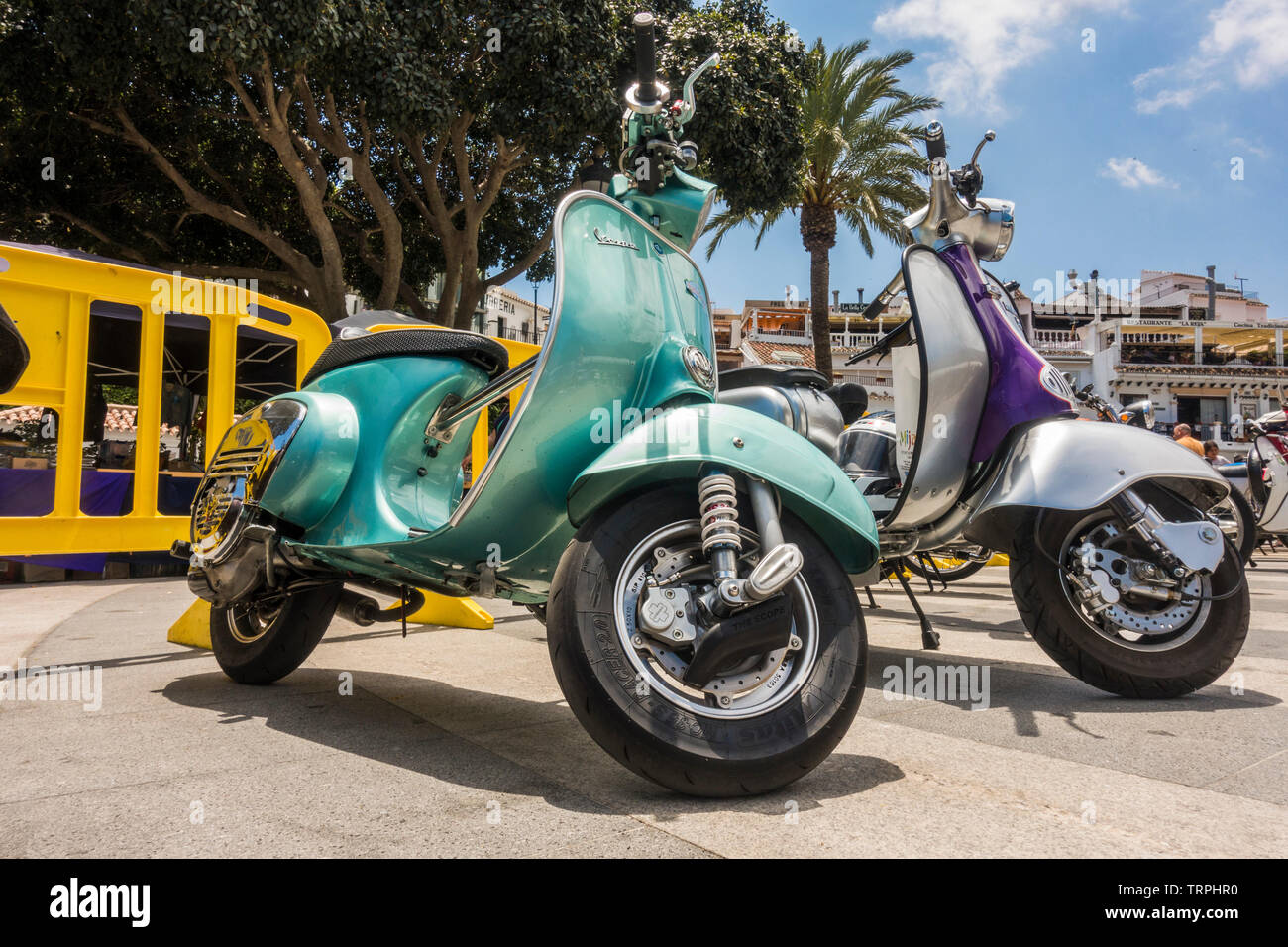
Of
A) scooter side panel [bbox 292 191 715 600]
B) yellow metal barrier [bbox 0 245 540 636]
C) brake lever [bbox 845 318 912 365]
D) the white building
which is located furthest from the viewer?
the white building

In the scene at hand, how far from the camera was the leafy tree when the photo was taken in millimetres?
10570

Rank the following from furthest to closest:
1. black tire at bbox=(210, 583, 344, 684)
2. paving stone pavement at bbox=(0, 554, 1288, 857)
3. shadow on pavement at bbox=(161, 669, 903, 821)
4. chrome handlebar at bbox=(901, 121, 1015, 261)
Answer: chrome handlebar at bbox=(901, 121, 1015, 261), black tire at bbox=(210, 583, 344, 684), shadow on pavement at bbox=(161, 669, 903, 821), paving stone pavement at bbox=(0, 554, 1288, 857)

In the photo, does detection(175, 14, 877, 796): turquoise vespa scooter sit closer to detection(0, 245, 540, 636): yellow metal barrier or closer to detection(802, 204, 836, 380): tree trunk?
detection(0, 245, 540, 636): yellow metal barrier

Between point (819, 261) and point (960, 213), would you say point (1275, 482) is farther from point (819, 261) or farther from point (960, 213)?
point (819, 261)

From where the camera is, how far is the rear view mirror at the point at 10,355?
1.95 meters

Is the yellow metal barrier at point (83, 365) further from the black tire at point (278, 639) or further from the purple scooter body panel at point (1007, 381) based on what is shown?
the purple scooter body panel at point (1007, 381)

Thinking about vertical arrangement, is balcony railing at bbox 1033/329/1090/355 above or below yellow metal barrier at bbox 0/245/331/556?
above

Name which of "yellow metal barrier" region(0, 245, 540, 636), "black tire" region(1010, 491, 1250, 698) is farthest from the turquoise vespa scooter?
"black tire" region(1010, 491, 1250, 698)

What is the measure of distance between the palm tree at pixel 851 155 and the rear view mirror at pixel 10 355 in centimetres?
1548

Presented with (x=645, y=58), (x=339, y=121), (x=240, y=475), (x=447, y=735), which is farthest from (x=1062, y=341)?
(x=447, y=735)

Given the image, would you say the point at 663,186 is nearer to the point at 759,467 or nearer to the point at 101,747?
the point at 759,467

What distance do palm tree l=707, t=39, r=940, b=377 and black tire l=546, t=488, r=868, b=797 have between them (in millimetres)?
15290

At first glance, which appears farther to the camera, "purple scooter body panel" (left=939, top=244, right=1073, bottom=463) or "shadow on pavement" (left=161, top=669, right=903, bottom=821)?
"purple scooter body panel" (left=939, top=244, right=1073, bottom=463)

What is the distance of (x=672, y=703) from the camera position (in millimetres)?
1973
